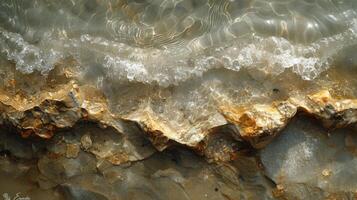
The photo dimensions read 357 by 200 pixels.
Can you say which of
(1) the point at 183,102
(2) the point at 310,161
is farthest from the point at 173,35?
(2) the point at 310,161

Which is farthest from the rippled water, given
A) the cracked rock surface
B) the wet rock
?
the wet rock

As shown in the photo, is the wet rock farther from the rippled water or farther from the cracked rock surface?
the rippled water

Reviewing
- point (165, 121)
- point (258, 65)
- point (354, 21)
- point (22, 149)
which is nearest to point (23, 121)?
point (22, 149)

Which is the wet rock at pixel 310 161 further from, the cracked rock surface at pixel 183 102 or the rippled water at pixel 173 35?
the rippled water at pixel 173 35

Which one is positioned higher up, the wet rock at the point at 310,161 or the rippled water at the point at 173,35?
the rippled water at the point at 173,35

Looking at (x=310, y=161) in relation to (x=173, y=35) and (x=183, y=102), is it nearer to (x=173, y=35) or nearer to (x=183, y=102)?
Result: (x=183, y=102)

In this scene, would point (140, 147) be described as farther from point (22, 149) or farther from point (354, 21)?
point (354, 21)

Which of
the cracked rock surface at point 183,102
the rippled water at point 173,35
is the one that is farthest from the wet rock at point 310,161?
the rippled water at point 173,35

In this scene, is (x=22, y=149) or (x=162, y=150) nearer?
(x=162, y=150)
